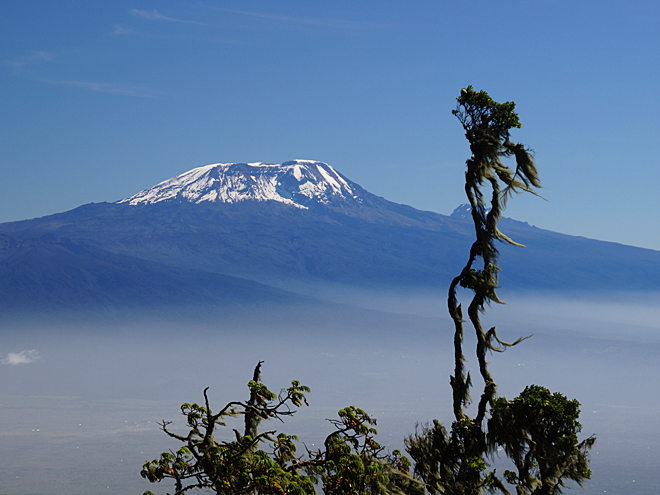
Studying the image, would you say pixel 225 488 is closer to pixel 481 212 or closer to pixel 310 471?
pixel 310 471

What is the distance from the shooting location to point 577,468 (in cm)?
992

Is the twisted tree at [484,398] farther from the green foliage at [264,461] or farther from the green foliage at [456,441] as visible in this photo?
the green foliage at [264,461]

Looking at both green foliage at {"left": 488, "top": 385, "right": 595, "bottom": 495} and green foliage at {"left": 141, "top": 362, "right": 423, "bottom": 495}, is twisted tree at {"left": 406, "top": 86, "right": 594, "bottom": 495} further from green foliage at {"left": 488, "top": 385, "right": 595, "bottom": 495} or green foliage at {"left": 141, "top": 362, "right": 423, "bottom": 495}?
green foliage at {"left": 141, "top": 362, "right": 423, "bottom": 495}

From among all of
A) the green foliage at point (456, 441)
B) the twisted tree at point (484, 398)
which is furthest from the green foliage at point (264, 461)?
the twisted tree at point (484, 398)

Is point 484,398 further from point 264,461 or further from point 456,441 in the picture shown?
point 264,461

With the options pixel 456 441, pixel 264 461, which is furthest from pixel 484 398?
pixel 264 461

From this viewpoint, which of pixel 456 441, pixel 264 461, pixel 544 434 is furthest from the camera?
pixel 456 441

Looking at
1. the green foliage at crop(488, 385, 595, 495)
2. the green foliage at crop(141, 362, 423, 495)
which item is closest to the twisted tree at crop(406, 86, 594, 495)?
the green foliage at crop(488, 385, 595, 495)

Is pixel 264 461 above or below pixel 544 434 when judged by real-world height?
below

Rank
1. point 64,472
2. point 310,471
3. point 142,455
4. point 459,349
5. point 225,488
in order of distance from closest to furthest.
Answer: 1. point 225,488
2. point 310,471
3. point 459,349
4. point 64,472
5. point 142,455

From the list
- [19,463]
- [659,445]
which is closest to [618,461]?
[659,445]

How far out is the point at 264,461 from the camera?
7617mm

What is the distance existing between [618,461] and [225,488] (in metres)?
176

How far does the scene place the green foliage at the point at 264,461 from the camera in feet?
24.6
